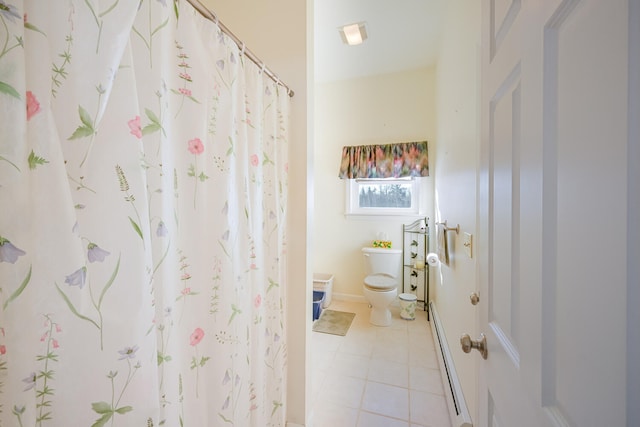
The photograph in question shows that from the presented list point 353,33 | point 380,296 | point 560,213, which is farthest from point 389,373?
point 353,33

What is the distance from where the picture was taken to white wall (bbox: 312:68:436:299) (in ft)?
9.50

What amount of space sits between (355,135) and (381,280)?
5.93 ft

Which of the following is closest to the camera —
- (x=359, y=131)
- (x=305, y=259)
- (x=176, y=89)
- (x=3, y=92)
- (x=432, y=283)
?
(x=3, y=92)

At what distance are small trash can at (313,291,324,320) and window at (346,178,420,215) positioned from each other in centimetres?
107

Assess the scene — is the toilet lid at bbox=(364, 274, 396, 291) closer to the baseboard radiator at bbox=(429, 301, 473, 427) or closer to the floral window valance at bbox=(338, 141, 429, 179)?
the baseboard radiator at bbox=(429, 301, 473, 427)

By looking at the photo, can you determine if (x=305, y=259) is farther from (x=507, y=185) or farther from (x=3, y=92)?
(x=3, y=92)

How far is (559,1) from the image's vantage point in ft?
1.25

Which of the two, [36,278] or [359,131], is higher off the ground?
[359,131]

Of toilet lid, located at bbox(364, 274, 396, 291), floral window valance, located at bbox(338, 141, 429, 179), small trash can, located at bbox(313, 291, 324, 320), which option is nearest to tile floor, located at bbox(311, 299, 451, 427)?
small trash can, located at bbox(313, 291, 324, 320)

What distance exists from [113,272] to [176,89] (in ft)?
1.73

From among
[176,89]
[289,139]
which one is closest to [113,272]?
[176,89]

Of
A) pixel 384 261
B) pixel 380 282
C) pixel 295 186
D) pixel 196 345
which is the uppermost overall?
pixel 295 186

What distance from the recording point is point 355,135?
3.12 m

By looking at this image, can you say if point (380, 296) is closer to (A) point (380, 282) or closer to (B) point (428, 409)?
(A) point (380, 282)
